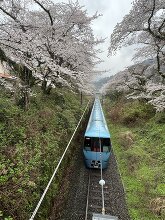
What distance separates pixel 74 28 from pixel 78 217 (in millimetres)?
16639

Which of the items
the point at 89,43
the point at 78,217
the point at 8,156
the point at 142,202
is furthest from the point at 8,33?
the point at 89,43

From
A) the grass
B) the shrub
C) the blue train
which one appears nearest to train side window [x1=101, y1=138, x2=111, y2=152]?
the blue train

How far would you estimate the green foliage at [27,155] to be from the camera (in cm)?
931

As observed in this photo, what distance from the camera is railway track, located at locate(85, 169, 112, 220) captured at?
41.3 ft

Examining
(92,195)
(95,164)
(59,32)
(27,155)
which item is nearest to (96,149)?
(95,164)

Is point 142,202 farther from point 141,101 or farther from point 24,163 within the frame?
point 141,101

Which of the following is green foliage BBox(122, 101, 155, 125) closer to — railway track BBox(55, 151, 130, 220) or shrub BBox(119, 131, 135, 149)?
shrub BBox(119, 131, 135, 149)

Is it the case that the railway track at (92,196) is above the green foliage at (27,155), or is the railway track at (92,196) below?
below

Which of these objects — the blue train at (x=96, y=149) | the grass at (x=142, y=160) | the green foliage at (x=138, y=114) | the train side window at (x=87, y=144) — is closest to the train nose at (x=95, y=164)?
the blue train at (x=96, y=149)

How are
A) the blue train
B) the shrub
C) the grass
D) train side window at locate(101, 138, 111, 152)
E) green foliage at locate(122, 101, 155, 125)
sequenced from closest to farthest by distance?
the grass → the blue train → train side window at locate(101, 138, 111, 152) → the shrub → green foliage at locate(122, 101, 155, 125)

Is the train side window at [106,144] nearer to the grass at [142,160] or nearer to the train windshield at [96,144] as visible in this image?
the train windshield at [96,144]

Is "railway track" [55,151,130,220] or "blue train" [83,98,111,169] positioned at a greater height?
"blue train" [83,98,111,169]

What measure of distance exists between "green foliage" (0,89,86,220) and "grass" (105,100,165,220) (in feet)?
14.1

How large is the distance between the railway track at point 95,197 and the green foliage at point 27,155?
1.88 metres
